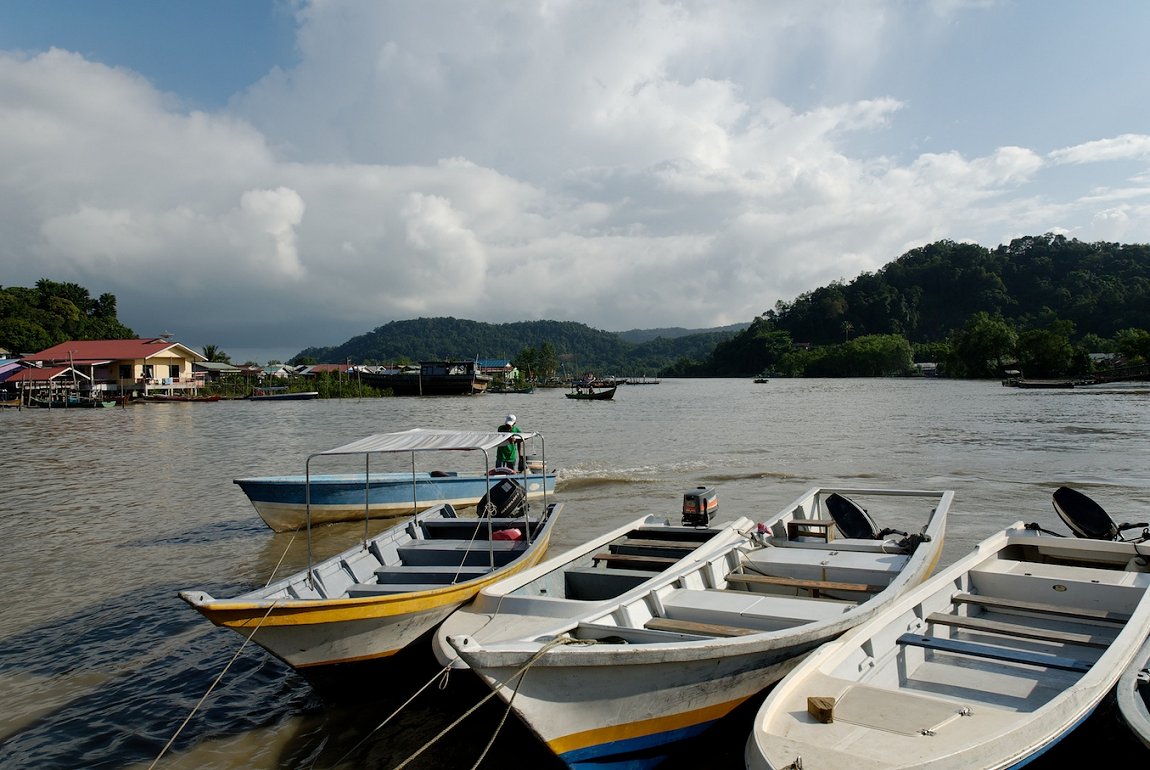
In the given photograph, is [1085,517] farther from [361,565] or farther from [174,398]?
[174,398]

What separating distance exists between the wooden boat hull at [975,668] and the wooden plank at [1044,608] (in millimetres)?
12

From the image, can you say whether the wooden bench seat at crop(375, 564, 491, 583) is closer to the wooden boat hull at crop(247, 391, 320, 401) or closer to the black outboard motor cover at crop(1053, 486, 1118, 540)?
the black outboard motor cover at crop(1053, 486, 1118, 540)

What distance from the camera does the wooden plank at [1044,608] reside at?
Answer: 588cm

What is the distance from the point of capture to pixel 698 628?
219 inches

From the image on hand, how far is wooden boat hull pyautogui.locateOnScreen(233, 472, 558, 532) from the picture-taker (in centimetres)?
1306

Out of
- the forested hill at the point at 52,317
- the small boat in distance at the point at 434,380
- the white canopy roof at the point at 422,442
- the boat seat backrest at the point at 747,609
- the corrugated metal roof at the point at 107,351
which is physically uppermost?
the forested hill at the point at 52,317

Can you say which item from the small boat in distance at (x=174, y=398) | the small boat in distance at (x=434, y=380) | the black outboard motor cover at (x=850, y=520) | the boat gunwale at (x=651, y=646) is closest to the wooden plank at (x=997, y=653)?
the boat gunwale at (x=651, y=646)

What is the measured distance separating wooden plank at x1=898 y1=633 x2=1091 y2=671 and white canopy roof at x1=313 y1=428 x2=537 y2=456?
397 centimetres

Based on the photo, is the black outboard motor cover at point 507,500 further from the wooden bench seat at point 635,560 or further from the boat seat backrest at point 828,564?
the boat seat backrest at point 828,564

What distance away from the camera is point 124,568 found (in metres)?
11.0

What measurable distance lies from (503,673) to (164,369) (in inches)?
3008

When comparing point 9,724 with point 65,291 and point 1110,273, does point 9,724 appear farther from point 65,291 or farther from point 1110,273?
point 1110,273

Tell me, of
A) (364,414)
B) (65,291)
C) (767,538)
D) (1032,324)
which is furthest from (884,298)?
(767,538)

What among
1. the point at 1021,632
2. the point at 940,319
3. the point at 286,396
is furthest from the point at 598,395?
the point at 940,319
